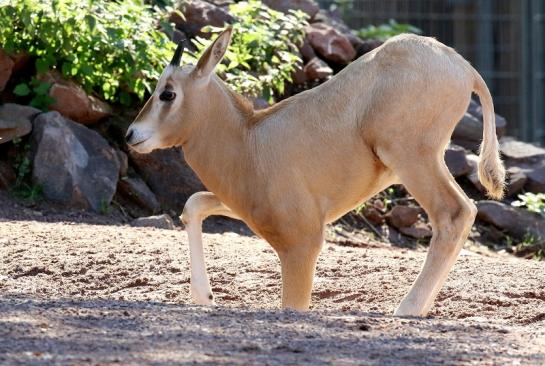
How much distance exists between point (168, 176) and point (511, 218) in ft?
10.3

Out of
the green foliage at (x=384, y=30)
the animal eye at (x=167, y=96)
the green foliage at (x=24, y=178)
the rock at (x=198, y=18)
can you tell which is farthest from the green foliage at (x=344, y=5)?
the animal eye at (x=167, y=96)

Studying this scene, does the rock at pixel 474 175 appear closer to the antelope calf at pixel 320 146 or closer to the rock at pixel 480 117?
the rock at pixel 480 117

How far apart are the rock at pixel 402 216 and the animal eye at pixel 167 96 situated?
419 cm

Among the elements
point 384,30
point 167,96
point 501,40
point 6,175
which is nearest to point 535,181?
point 384,30

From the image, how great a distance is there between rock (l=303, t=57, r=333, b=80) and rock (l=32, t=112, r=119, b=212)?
241 centimetres

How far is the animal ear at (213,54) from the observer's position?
7.04 meters

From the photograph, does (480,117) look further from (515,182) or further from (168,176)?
(168,176)

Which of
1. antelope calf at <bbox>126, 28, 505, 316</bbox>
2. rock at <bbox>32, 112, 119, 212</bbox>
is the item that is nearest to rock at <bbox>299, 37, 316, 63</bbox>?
rock at <bbox>32, 112, 119, 212</bbox>

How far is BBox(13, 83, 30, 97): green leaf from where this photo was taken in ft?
33.8

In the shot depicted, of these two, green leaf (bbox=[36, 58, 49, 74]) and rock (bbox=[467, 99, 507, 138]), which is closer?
green leaf (bbox=[36, 58, 49, 74])

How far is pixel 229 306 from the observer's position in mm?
6980

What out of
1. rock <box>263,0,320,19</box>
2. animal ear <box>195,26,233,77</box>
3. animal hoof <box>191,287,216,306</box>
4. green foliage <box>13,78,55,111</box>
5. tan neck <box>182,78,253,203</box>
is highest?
animal ear <box>195,26,233,77</box>

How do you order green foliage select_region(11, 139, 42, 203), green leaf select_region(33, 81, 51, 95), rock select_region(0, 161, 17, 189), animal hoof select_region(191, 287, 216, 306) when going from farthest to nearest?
green leaf select_region(33, 81, 51, 95)
rock select_region(0, 161, 17, 189)
green foliage select_region(11, 139, 42, 203)
animal hoof select_region(191, 287, 216, 306)

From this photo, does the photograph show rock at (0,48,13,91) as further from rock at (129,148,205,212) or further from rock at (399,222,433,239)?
rock at (399,222,433,239)
